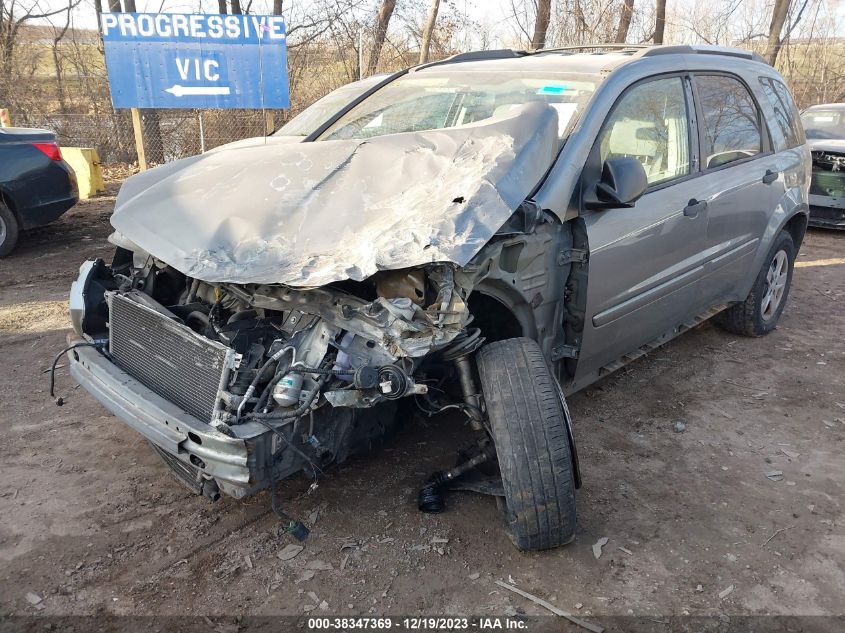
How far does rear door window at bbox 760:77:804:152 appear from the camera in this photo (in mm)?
4742

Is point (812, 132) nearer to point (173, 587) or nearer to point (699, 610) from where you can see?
point (699, 610)

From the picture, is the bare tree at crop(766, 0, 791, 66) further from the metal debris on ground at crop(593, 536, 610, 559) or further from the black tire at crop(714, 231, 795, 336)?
the metal debris on ground at crop(593, 536, 610, 559)

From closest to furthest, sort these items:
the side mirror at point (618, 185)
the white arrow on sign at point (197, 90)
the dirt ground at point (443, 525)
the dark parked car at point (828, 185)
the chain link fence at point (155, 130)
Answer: the dirt ground at point (443, 525) < the side mirror at point (618, 185) < the dark parked car at point (828, 185) < the white arrow on sign at point (197, 90) < the chain link fence at point (155, 130)

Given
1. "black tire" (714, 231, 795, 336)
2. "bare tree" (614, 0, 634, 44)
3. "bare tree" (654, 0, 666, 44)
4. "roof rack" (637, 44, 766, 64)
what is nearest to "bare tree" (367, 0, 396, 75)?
"bare tree" (614, 0, 634, 44)

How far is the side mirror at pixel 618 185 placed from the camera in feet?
9.87

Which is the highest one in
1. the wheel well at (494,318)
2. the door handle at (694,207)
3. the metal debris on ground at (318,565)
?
the door handle at (694,207)

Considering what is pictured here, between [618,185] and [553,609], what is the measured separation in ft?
5.91

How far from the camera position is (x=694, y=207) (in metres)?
3.76

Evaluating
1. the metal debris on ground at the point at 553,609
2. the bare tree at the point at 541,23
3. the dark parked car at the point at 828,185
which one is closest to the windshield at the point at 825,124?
the dark parked car at the point at 828,185

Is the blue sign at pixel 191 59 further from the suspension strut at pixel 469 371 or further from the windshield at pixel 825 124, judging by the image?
the windshield at pixel 825 124

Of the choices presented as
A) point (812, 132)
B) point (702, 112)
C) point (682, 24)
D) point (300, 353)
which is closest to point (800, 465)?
point (702, 112)

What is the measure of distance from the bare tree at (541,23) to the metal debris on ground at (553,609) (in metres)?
13.8

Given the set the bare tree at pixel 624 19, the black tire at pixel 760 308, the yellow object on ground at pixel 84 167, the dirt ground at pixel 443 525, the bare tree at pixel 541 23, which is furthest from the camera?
the bare tree at pixel 624 19

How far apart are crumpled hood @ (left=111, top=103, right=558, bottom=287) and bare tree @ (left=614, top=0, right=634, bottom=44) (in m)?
14.4
